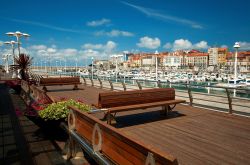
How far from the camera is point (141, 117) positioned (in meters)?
8.22

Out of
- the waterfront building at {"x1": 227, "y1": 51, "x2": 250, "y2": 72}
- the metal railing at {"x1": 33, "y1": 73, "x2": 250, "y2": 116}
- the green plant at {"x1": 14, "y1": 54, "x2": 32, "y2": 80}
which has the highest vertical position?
the waterfront building at {"x1": 227, "y1": 51, "x2": 250, "y2": 72}

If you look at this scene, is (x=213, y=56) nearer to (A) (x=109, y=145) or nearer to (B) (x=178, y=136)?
(B) (x=178, y=136)

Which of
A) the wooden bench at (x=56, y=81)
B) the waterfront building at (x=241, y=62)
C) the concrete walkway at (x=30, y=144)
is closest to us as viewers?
the concrete walkway at (x=30, y=144)

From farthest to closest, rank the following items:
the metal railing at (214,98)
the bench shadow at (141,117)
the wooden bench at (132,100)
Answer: the metal railing at (214,98) → the bench shadow at (141,117) → the wooden bench at (132,100)

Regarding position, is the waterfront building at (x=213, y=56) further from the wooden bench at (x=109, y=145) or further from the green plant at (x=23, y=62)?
the wooden bench at (x=109, y=145)

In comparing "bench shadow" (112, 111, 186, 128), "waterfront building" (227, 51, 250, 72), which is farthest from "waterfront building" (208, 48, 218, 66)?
"bench shadow" (112, 111, 186, 128)

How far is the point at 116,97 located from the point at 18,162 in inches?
122

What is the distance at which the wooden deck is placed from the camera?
4.70 meters

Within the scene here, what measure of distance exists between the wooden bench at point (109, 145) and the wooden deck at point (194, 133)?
312 mm

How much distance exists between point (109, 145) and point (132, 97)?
3.94 m

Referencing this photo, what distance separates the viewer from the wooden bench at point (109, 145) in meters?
2.50

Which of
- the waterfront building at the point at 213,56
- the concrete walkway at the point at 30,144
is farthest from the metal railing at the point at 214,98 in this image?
the waterfront building at the point at 213,56

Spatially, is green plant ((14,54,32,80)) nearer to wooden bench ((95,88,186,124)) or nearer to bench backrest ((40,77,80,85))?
bench backrest ((40,77,80,85))

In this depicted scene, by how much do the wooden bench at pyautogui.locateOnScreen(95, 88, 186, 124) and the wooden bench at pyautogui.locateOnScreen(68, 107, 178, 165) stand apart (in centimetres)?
146
